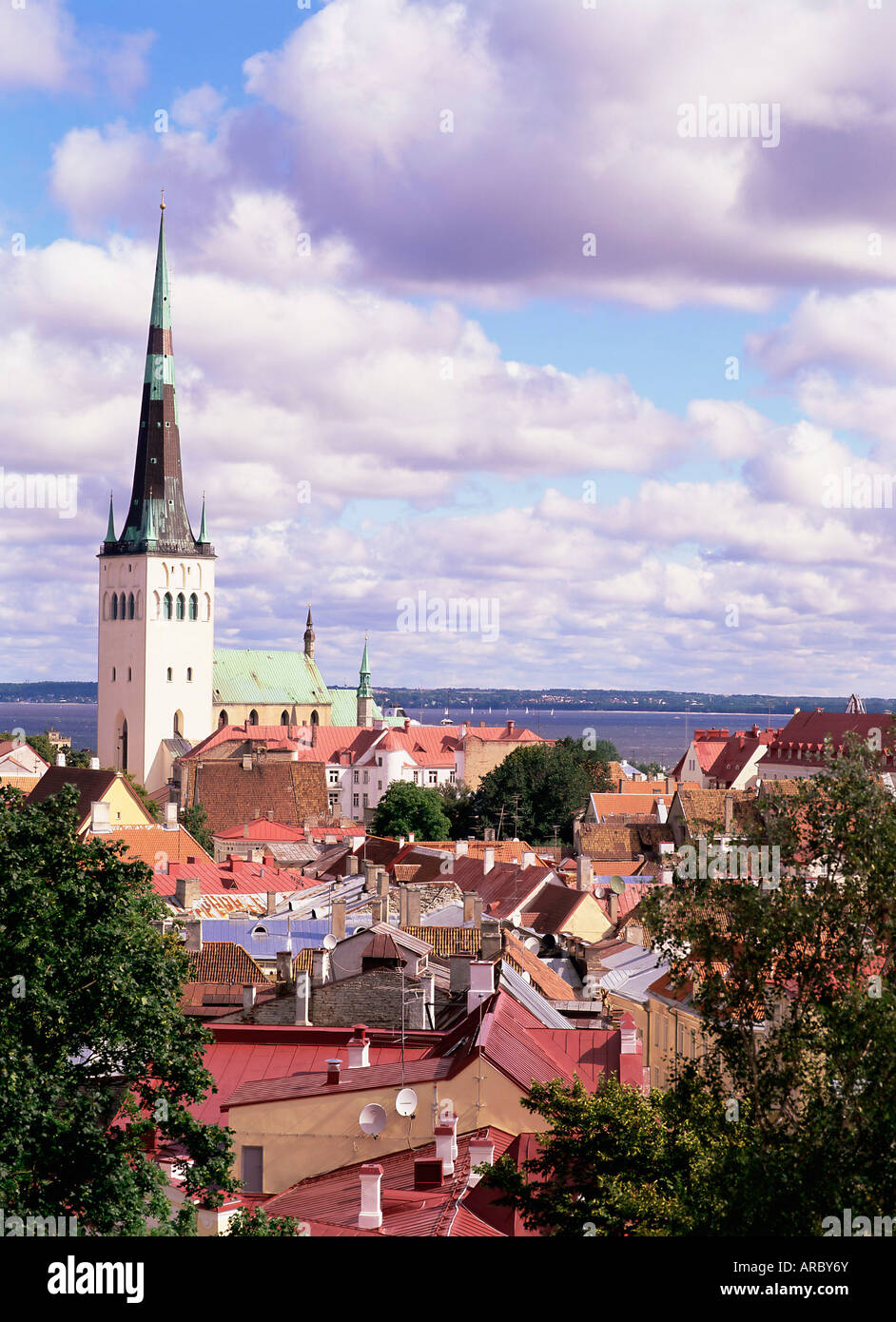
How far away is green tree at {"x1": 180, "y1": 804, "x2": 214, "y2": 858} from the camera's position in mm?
86812

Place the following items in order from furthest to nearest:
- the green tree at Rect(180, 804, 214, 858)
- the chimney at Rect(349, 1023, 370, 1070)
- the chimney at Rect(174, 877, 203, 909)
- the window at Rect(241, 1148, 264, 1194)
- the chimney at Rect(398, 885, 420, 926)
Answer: the green tree at Rect(180, 804, 214, 858) → the chimney at Rect(174, 877, 203, 909) → the chimney at Rect(398, 885, 420, 926) → the chimney at Rect(349, 1023, 370, 1070) → the window at Rect(241, 1148, 264, 1194)

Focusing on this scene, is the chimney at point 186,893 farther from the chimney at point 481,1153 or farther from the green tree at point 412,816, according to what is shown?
the green tree at point 412,816

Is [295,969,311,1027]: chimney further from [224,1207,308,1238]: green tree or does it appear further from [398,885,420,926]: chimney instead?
[224,1207,308,1238]: green tree

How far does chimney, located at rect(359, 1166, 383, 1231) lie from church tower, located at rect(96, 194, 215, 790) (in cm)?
12707

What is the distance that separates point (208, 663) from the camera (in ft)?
488

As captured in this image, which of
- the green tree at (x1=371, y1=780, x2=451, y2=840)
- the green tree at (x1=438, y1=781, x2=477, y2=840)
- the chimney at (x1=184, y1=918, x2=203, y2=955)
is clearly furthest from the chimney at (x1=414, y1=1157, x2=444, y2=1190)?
the green tree at (x1=438, y1=781, x2=477, y2=840)

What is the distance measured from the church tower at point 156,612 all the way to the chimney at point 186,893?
296 feet

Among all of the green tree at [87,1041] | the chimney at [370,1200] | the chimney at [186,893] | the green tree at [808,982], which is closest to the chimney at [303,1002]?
the green tree at [87,1041]

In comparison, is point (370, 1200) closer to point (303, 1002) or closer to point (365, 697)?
point (303, 1002)

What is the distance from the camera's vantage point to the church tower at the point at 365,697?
166000 millimetres

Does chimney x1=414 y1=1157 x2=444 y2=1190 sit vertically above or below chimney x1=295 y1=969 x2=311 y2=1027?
below
